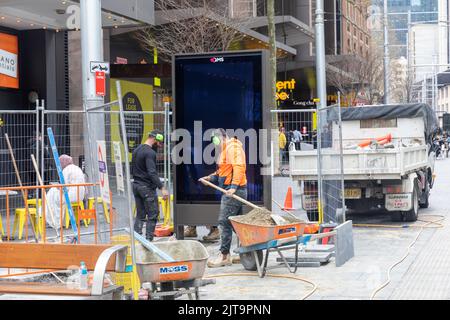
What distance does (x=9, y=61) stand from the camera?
1966 cm

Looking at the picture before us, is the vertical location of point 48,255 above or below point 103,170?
below

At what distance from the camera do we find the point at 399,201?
45.3ft

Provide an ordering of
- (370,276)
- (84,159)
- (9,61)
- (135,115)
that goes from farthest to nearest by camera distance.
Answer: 1. (9,61)
2. (84,159)
3. (135,115)
4. (370,276)

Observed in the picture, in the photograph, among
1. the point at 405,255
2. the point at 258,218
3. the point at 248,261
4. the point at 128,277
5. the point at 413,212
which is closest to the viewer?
the point at 128,277

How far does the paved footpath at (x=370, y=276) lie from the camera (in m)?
7.98

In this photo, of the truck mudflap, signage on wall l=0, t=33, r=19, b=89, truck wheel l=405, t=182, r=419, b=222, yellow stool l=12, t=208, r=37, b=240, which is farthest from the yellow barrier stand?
signage on wall l=0, t=33, r=19, b=89

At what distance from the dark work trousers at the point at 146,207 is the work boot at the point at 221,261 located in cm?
152

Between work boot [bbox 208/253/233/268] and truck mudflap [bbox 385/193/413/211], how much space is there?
195 inches

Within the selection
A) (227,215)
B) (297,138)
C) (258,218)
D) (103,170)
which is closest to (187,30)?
(297,138)

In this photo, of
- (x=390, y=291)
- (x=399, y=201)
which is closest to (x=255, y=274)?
(x=390, y=291)

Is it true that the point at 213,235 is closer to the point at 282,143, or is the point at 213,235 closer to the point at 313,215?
the point at 313,215

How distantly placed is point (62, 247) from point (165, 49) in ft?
62.7

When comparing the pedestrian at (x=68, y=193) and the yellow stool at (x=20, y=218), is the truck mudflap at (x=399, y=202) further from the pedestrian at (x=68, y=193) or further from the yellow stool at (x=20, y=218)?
the yellow stool at (x=20, y=218)

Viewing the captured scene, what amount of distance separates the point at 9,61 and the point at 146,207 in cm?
1027
